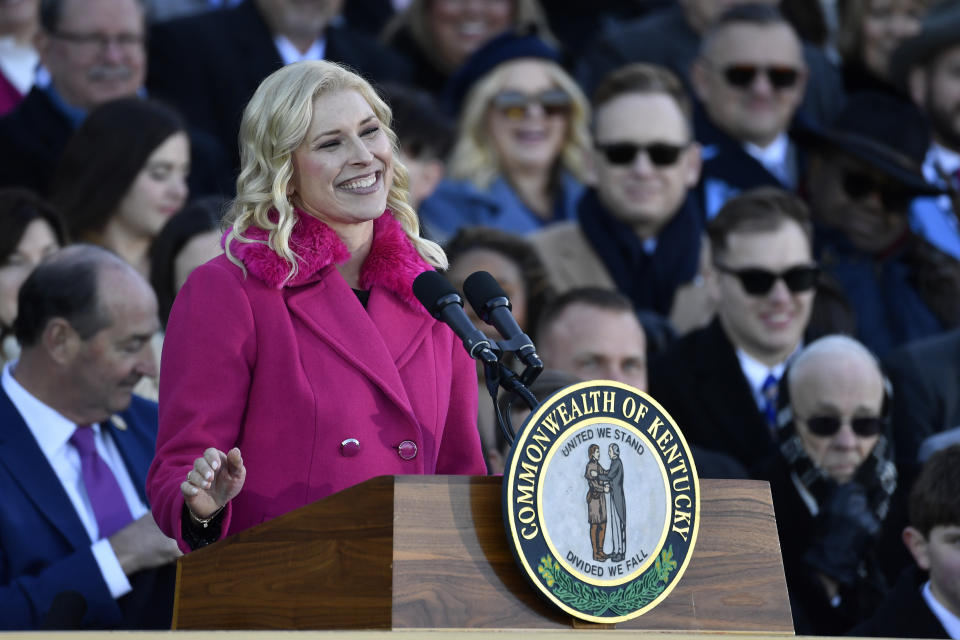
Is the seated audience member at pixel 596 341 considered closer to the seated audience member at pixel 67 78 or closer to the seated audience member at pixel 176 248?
the seated audience member at pixel 176 248

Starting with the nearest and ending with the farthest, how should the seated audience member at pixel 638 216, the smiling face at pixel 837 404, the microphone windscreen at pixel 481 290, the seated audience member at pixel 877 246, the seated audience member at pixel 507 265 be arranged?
the microphone windscreen at pixel 481 290
the smiling face at pixel 837 404
the seated audience member at pixel 507 265
the seated audience member at pixel 638 216
the seated audience member at pixel 877 246

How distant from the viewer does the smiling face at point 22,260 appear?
5066 mm

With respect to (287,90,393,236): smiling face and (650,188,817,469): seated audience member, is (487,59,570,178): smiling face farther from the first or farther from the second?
(287,90,393,236): smiling face

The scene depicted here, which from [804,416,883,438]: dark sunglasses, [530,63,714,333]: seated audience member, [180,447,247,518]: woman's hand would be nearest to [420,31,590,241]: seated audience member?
[530,63,714,333]: seated audience member

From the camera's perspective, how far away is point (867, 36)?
8.66 metres

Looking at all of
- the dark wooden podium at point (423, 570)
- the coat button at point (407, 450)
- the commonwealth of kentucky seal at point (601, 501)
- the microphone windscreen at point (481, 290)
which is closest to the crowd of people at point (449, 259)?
the coat button at point (407, 450)

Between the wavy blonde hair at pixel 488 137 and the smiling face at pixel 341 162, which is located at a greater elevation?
the smiling face at pixel 341 162

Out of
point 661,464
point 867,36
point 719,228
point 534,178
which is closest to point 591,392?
point 661,464

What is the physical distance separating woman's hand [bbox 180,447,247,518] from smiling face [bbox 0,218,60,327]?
253 cm

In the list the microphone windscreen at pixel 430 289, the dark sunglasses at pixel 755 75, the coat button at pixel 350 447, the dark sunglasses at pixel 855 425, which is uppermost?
the microphone windscreen at pixel 430 289

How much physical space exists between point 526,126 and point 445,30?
124cm

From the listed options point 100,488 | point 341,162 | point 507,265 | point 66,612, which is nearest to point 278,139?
point 341,162

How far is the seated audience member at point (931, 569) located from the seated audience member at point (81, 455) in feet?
6.57

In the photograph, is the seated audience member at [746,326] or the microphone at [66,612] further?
the seated audience member at [746,326]
